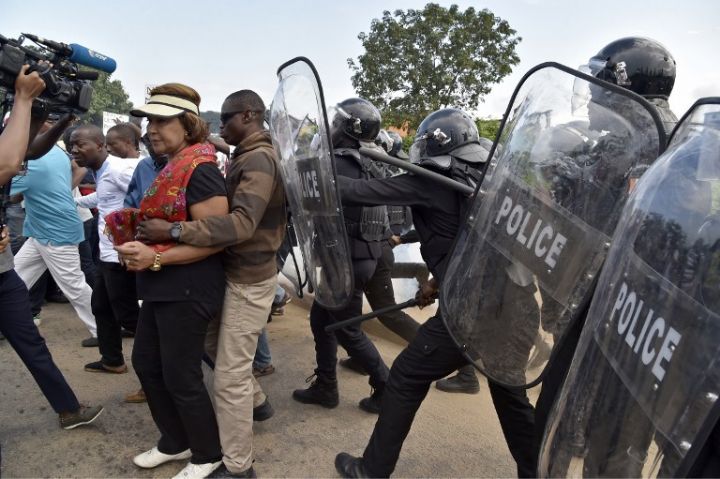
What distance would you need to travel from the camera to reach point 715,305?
0.89 m

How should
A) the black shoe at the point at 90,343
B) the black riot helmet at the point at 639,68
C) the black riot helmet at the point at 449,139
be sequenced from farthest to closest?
the black shoe at the point at 90,343 < the black riot helmet at the point at 449,139 < the black riot helmet at the point at 639,68

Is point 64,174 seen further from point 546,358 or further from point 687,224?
point 687,224

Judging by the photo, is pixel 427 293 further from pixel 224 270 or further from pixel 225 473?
pixel 225 473

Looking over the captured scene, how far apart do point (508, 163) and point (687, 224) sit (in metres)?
0.80

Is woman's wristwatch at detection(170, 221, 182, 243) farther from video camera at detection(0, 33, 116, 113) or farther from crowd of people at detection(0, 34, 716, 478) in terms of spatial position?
video camera at detection(0, 33, 116, 113)

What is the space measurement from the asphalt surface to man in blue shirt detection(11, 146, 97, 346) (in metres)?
0.50

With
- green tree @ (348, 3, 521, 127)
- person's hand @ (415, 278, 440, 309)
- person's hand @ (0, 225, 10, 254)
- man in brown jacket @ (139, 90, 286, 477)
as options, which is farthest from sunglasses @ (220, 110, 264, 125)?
green tree @ (348, 3, 521, 127)

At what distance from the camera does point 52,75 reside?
215cm

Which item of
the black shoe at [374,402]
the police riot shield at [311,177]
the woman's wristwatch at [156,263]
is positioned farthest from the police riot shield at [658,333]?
the black shoe at [374,402]

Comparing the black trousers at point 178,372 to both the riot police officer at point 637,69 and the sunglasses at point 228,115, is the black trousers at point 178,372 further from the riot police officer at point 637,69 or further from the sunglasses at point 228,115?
the riot police officer at point 637,69

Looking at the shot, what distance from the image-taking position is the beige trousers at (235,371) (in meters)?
2.38

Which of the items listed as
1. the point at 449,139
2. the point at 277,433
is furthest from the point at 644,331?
the point at 277,433

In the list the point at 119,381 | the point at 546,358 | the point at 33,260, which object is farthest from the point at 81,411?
the point at 546,358

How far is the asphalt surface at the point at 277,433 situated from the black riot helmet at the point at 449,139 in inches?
61.2
